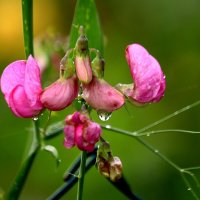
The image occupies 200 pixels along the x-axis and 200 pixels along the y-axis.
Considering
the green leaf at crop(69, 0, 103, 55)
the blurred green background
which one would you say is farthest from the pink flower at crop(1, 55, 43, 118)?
the blurred green background

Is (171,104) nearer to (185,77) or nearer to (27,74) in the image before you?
(185,77)

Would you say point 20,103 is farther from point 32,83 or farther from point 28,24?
point 28,24

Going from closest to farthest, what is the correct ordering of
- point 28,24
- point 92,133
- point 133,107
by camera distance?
point 92,133 → point 28,24 → point 133,107

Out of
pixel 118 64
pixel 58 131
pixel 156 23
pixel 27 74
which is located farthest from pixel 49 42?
pixel 156 23

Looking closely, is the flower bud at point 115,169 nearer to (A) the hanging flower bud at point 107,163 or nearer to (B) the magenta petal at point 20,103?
(A) the hanging flower bud at point 107,163

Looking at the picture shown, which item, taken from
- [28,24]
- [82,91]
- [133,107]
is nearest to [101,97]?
[82,91]
